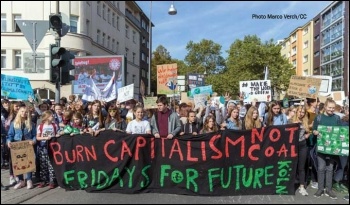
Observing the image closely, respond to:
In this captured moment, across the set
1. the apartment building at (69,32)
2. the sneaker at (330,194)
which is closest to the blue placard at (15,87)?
the sneaker at (330,194)

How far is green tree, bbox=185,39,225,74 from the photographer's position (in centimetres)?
6888

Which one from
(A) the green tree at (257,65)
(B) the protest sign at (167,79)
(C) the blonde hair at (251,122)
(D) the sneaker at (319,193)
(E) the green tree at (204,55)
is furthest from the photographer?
(E) the green tree at (204,55)

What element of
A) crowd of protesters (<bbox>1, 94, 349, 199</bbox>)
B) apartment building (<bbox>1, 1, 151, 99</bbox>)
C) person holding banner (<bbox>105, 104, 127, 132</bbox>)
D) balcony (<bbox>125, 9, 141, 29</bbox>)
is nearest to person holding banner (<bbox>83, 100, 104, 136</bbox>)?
crowd of protesters (<bbox>1, 94, 349, 199</bbox>)

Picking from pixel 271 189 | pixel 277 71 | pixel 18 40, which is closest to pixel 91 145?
pixel 271 189

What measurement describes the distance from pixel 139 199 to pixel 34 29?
18.4 ft

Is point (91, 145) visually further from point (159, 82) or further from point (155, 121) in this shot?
point (159, 82)

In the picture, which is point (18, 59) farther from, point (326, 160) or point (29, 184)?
point (326, 160)

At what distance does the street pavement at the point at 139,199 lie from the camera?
677cm

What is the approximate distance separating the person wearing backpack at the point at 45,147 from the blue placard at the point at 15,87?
3174 millimetres

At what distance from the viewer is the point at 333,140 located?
282 inches

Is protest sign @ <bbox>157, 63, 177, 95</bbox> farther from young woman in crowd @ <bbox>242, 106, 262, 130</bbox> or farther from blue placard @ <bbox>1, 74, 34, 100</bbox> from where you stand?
young woman in crowd @ <bbox>242, 106, 262, 130</bbox>

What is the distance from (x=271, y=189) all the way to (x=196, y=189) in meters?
1.30

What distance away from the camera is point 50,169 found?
26.1ft

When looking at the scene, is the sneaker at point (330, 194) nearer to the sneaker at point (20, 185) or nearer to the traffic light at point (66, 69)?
the sneaker at point (20, 185)
